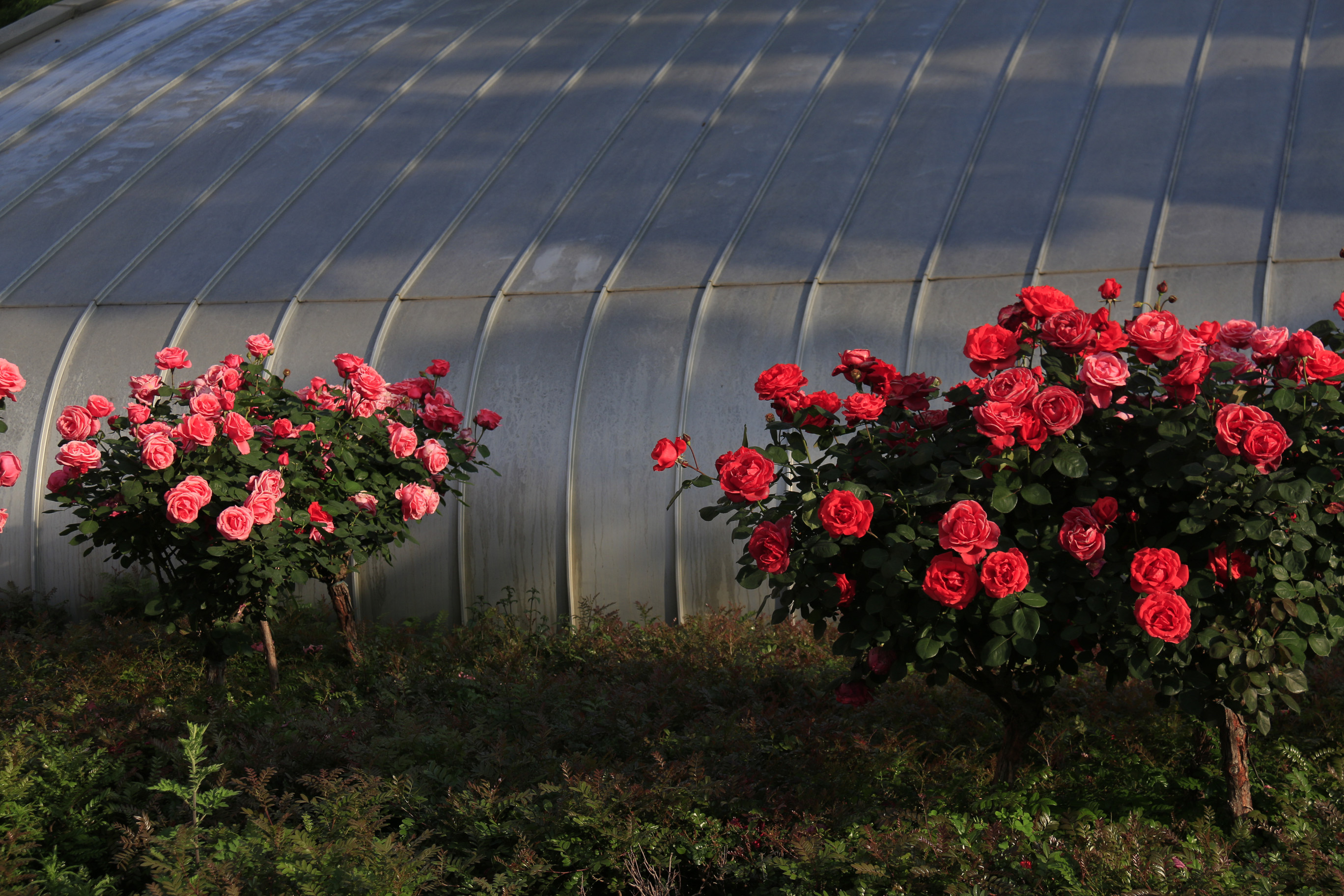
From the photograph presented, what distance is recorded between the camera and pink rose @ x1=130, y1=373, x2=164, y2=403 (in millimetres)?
6105

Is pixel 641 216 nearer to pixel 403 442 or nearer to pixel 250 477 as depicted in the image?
pixel 403 442

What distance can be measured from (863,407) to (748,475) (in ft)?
1.86

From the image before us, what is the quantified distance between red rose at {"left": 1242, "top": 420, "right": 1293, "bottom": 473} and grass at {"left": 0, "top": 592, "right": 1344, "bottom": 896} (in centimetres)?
148

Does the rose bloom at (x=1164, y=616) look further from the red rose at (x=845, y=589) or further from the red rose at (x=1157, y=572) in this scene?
the red rose at (x=845, y=589)

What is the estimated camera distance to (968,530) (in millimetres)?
3389

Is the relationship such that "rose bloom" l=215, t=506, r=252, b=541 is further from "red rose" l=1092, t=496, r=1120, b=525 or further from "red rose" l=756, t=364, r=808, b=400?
"red rose" l=1092, t=496, r=1120, b=525

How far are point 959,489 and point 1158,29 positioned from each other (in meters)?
8.52

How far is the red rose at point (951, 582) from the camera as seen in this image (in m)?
3.42

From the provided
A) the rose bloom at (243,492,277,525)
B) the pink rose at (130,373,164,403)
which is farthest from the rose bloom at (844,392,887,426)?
the pink rose at (130,373,164,403)

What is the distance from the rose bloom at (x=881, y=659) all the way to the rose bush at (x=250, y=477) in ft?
10.5

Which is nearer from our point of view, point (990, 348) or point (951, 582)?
point (951, 582)

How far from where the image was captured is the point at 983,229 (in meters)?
8.11

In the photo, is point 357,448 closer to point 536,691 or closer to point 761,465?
point 536,691

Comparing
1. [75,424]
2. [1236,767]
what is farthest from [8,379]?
[1236,767]
